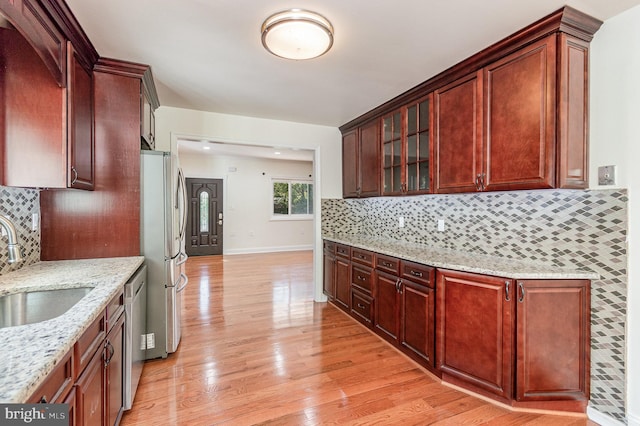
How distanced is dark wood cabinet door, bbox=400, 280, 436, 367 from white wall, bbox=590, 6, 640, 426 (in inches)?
43.9

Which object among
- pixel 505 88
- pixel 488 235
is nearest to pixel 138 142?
pixel 505 88

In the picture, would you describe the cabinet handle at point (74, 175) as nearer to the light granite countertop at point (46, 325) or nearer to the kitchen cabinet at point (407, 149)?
the light granite countertop at point (46, 325)

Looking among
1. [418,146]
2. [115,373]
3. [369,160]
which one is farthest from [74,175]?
[369,160]

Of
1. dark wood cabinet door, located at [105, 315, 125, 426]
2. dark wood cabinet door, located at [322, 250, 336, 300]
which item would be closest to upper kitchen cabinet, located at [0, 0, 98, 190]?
dark wood cabinet door, located at [105, 315, 125, 426]

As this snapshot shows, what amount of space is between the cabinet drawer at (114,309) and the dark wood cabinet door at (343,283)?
7.65 feet

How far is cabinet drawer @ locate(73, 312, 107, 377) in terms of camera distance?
1169mm

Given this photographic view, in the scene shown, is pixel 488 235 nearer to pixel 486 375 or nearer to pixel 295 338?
pixel 486 375

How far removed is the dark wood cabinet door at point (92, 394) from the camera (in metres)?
1.18

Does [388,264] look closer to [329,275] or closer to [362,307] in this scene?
[362,307]

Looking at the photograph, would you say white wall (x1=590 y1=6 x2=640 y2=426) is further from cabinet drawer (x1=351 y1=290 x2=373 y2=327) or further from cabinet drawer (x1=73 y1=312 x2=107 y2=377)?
cabinet drawer (x1=73 y1=312 x2=107 y2=377)

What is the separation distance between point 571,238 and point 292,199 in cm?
721

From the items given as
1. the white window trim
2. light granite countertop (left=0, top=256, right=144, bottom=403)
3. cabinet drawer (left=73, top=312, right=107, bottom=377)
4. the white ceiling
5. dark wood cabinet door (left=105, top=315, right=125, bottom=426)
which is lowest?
dark wood cabinet door (left=105, top=315, right=125, bottom=426)

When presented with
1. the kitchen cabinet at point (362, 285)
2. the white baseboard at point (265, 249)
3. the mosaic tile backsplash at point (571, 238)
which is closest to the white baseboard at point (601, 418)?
the mosaic tile backsplash at point (571, 238)

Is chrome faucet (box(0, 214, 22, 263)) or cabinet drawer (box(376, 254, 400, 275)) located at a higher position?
chrome faucet (box(0, 214, 22, 263))
